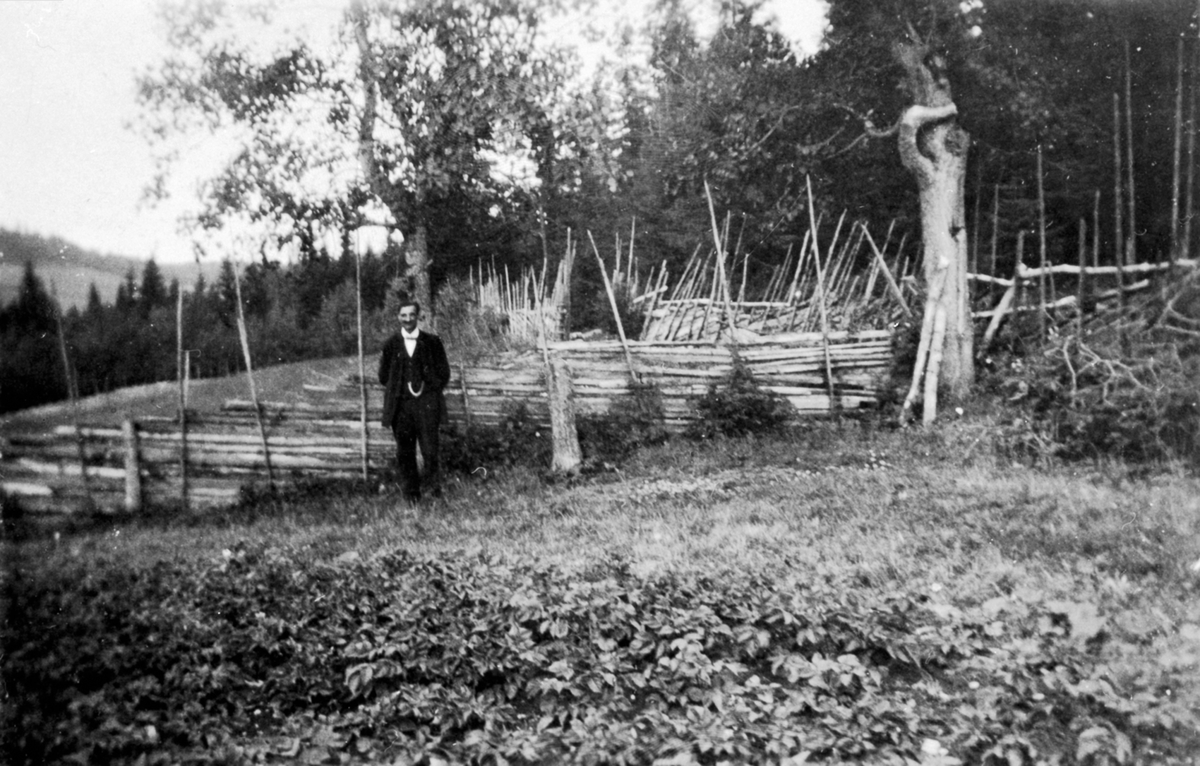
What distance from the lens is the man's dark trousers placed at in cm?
689

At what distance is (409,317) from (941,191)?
6.73 m

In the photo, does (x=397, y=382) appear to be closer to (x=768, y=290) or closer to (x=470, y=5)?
(x=470, y=5)

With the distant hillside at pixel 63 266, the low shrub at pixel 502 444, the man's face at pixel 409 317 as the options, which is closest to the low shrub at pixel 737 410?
the low shrub at pixel 502 444

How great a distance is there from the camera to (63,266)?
4.27 metres

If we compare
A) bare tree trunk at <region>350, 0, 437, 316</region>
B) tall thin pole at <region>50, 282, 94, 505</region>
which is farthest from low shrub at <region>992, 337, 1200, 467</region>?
tall thin pole at <region>50, 282, 94, 505</region>

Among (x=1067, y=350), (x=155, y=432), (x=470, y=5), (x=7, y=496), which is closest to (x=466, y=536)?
(x=155, y=432)

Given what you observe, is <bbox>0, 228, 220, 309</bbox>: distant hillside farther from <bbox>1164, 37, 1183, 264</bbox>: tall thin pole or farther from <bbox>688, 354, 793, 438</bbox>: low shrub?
<bbox>1164, 37, 1183, 264</bbox>: tall thin pole

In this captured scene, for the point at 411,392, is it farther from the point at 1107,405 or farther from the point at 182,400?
the point at 1107,405

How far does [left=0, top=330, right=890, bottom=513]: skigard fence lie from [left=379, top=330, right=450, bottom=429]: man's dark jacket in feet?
1.08

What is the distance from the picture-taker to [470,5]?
21.1 feet

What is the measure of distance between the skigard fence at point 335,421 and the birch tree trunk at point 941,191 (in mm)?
836

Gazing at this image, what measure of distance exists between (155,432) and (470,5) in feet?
12.9

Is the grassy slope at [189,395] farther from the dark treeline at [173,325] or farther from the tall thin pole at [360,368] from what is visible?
the tall thin pole at [360,368]

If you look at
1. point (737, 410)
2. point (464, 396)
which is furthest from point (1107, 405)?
point (464, 396)
